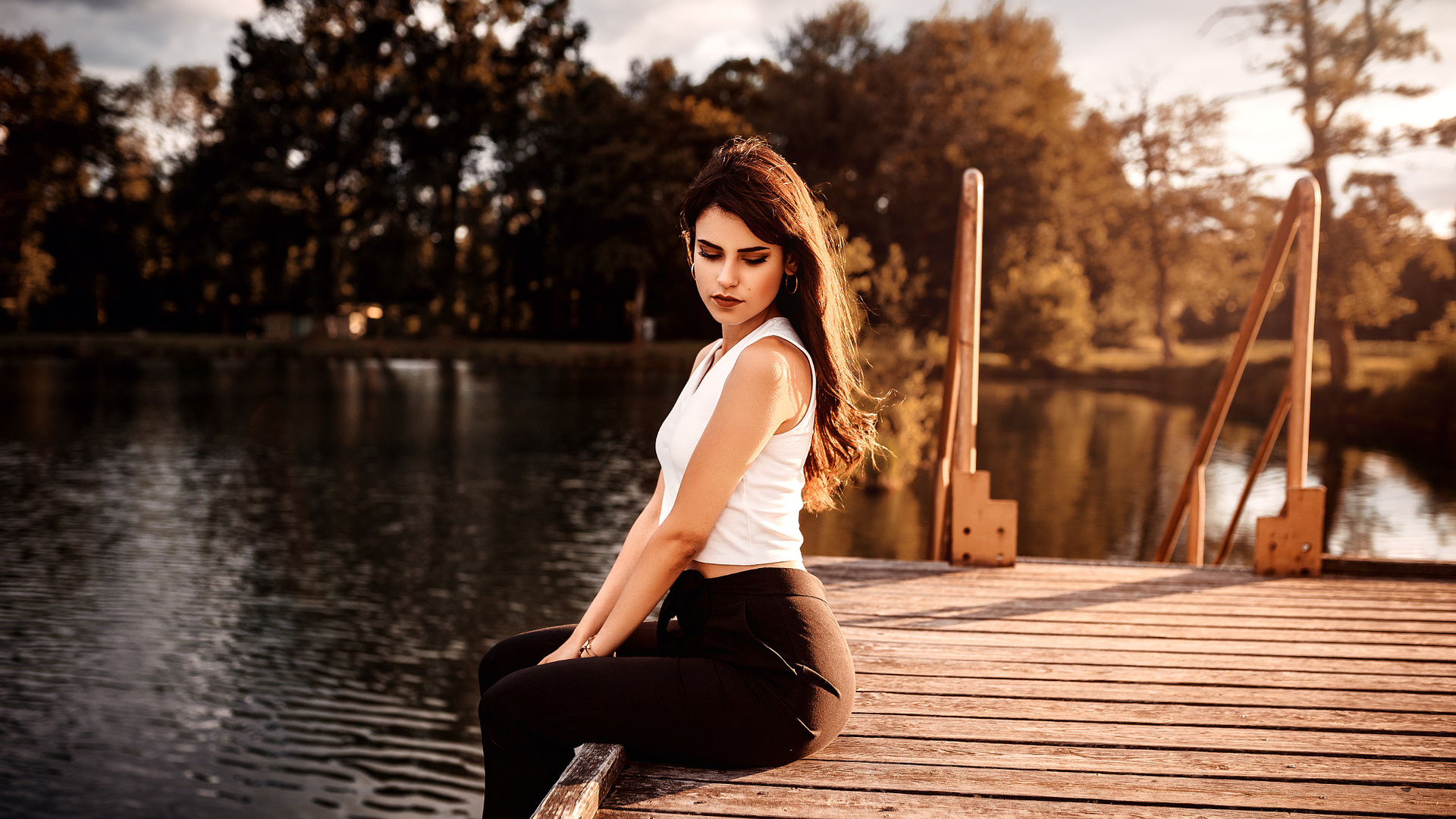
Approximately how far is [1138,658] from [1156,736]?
63cm

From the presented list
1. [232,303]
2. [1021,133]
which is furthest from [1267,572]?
[232,303]

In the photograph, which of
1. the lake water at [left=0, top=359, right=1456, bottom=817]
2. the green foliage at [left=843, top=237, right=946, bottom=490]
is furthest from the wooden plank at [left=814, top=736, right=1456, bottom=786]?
the green foliage at [left=843, top=237, right=946, bottom=490]

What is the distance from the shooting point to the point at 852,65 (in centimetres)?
3203

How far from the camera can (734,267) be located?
6.54 feet

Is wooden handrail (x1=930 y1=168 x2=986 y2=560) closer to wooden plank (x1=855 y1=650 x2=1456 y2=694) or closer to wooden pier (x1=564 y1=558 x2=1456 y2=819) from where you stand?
wooden pier (x1=564 y1=558 x2=1456 y2=819)

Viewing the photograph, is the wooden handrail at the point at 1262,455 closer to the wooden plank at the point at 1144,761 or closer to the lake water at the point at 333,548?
the wooden plank at the point at 1144,761

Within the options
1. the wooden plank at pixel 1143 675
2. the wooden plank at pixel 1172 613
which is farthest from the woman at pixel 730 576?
the wooden plank at pixel 1172 613

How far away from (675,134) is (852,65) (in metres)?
6.80

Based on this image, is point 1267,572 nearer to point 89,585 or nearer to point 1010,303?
point 89,585

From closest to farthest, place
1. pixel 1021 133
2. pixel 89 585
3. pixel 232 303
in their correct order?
pixel 89 585 < pixel 1021 133 < pixel 232 303

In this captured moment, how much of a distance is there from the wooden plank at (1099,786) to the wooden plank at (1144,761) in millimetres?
28

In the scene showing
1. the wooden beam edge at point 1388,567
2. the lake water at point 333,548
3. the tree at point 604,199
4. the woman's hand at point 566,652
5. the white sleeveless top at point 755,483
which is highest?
the tree at point 604,199

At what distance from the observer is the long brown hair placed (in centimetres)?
196

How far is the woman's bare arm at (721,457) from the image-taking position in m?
1.87
